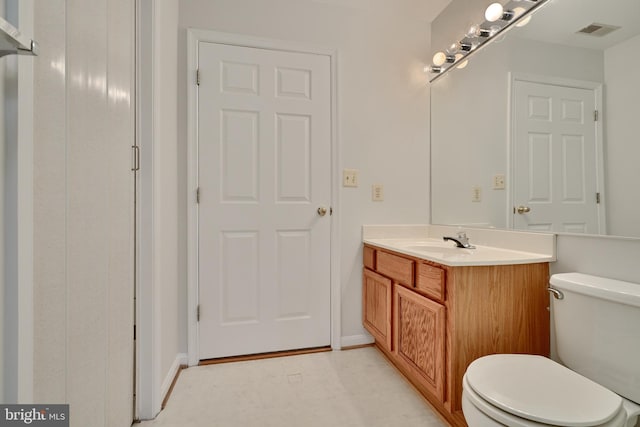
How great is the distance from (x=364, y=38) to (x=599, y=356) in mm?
2152

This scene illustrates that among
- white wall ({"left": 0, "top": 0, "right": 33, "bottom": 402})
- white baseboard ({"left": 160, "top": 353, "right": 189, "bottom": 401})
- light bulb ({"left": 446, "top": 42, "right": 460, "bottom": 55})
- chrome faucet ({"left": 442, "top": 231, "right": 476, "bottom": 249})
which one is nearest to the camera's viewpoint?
white wall ({"left": 0, "top": 0, "right": 33, "bottom": 402})

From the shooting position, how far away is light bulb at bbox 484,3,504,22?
5.13ft

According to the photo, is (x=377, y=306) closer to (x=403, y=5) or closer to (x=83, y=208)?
(x=83, y=208)

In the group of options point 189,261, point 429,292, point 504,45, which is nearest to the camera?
point 429,292

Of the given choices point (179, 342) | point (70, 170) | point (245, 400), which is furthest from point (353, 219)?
point (70, 170)

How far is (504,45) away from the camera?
1.59 m

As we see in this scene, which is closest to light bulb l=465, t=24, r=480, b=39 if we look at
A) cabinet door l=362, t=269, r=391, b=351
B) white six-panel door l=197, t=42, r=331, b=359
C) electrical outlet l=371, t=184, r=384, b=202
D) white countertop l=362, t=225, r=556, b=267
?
white six-panel door l=197, t=42, r=331, b=359

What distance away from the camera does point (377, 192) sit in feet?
6.89

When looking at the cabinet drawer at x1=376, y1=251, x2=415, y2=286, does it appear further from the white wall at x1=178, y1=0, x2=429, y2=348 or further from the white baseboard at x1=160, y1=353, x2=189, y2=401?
the white baseboard at x1=160, y1=353, x2=189, y2=401

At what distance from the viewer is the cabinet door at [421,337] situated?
1.27 metres

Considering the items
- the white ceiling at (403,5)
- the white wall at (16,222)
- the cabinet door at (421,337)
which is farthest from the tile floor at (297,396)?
the white ceiling at (403,5)

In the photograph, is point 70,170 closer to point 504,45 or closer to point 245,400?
point 245,400

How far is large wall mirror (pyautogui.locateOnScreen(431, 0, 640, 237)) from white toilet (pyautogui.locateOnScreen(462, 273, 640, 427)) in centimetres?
31

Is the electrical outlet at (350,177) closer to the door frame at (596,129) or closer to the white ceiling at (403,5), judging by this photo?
the door frame at (596,129)
